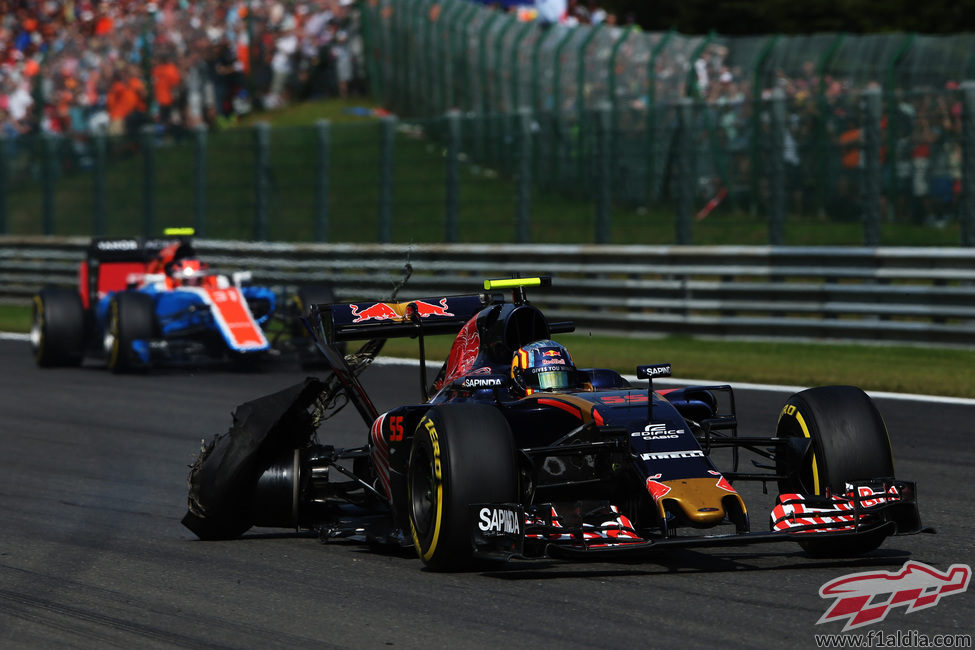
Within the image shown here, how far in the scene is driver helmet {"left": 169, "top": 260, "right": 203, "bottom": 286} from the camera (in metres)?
17.4

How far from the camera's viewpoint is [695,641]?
17.3ft

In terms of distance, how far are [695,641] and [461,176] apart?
15.6 meters

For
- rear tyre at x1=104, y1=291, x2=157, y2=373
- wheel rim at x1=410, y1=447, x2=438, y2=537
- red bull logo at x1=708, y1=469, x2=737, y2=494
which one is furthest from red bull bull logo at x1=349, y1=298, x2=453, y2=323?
rear tyre at x1=104, y1=291, x2=157, y2=373

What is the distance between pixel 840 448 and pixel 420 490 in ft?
5.69

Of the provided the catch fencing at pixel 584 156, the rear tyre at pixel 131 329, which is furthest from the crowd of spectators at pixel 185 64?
the rear tyre at pixel 131 329

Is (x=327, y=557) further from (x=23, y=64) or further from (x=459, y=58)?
(x=23, y=64)

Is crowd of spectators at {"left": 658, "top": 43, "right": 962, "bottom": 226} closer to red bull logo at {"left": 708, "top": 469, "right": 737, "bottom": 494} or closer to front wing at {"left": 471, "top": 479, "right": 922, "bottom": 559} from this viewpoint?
front wing at {"left": 471, "top": 479, "right": 922, "bottom": 559}

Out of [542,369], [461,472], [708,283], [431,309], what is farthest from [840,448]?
A: [708,283]

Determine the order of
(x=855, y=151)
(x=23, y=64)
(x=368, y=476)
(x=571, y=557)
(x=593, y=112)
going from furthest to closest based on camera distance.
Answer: (x=23, y=64) → (x=593, y=112) → (x=855, y=151) → (x=368, y=476) → (x=571, y=557)

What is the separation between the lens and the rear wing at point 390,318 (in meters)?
8.12

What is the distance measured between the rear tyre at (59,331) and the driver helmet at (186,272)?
1081 millimetres

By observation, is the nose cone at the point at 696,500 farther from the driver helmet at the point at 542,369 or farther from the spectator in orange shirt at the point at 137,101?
the spectator in orange shirt at the point at 137,101

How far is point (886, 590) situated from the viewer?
234 inches

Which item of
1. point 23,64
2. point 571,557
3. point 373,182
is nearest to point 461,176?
point 373,182
